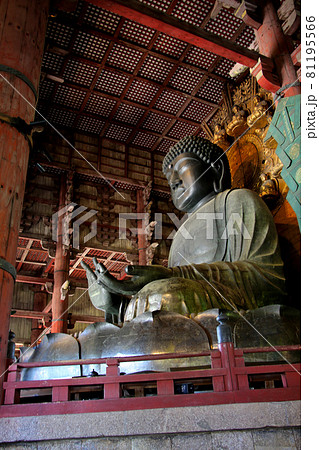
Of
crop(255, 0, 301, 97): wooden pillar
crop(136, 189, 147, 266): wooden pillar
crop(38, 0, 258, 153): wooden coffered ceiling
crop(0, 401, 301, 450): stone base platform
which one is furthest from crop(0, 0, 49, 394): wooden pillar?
crop(136, 189, 147, 266): wooden pillar

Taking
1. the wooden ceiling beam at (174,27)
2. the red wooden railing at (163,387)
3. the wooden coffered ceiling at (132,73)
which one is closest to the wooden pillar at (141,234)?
the wooden coffered ceiling at (132,73)

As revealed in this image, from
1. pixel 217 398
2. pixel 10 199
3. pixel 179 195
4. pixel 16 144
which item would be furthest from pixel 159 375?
pixel 179 195

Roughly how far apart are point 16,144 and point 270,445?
198 cm

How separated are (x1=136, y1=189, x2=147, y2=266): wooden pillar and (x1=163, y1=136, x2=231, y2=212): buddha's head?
357 centimetres

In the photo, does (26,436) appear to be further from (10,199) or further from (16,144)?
(16,144)

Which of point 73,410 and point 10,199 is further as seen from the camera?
point 10,199

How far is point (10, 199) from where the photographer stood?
2322 mm

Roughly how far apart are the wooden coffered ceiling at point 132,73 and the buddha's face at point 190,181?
182cm

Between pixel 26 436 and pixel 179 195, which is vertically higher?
pixel 179 195

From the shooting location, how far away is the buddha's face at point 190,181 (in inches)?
160

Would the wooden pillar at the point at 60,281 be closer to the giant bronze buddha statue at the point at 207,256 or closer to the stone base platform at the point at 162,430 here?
the giant bronze buddha statue at the point at 207,256

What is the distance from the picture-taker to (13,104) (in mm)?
2588

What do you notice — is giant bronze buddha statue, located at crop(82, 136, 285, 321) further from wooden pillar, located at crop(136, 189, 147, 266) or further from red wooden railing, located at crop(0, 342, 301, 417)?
wooden pillar, located at crop(136, 189, 147, 266)

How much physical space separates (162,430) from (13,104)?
1.97m
